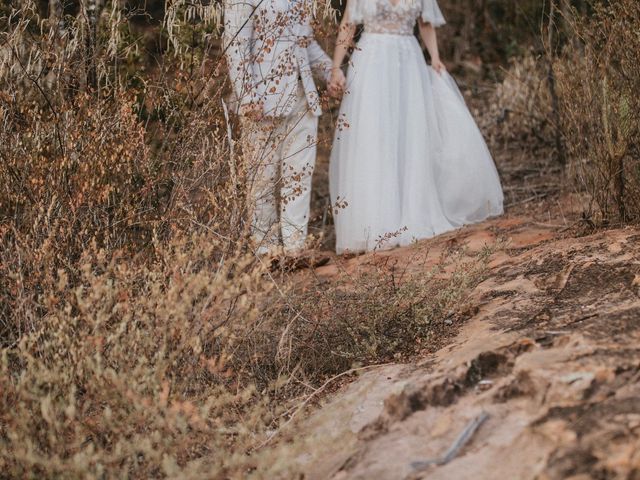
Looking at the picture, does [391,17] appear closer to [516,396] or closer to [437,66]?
[437,66]

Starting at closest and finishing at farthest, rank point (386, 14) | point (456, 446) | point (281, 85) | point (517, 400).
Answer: point (456, 446)
point (517, 400)
point (281, 85)
point (386, 14)

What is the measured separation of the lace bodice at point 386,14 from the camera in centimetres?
540

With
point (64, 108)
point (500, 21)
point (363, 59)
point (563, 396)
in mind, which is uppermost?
point (500, 21)

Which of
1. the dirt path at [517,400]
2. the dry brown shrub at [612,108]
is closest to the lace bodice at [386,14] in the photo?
the dry brown shrub at [612,108]

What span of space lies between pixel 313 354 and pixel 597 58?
84.7 inches

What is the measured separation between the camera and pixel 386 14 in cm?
545

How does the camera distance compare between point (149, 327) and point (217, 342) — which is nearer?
point (149, 327)

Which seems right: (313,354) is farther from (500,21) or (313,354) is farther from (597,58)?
(500,21)

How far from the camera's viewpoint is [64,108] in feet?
11.1

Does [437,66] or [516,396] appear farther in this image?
[437,66]

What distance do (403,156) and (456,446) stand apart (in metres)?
3.55

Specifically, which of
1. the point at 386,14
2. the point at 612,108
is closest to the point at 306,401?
the point at 612,108

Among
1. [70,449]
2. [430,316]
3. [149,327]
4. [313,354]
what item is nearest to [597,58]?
[430,316]

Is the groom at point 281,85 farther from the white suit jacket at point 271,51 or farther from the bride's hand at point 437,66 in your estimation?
the bride's hand at point 437,66
